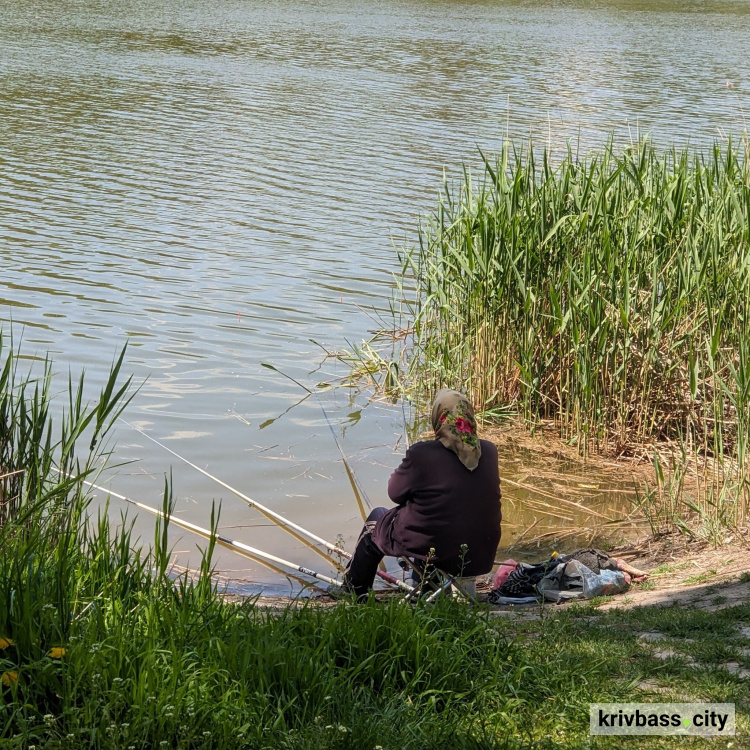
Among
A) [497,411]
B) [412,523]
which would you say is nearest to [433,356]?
[497,411]

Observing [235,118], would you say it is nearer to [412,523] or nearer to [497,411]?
[497,411]

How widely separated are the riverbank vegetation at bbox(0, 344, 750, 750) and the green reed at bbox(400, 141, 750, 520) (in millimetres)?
2983

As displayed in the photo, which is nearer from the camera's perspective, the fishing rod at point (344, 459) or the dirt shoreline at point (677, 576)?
the dirt shoreline at point (677, 576)

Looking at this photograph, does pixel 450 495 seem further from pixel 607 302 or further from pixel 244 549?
pixel 607 302

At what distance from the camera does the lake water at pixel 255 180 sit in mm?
7160

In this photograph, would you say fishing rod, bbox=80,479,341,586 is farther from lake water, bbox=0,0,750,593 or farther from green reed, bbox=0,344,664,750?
green reed, bbox=0,344,664,750

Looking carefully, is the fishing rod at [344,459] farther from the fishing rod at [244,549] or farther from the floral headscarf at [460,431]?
the floral headscarf at [460,431]

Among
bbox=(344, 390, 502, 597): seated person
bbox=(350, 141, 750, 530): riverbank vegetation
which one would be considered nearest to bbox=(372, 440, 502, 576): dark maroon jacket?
bbox=(344, 390, 502, 597): seated person

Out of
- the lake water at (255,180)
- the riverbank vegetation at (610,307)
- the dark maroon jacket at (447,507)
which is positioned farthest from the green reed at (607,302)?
the dark maroon jacket at (447,507)

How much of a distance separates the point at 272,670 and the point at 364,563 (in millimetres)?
1842

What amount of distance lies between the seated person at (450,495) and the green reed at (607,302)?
2214 mm

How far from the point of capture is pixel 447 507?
455 centimetres

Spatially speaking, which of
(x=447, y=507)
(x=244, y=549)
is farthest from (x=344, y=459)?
(x=447, y=507)

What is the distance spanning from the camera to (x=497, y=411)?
7320 millimetres
